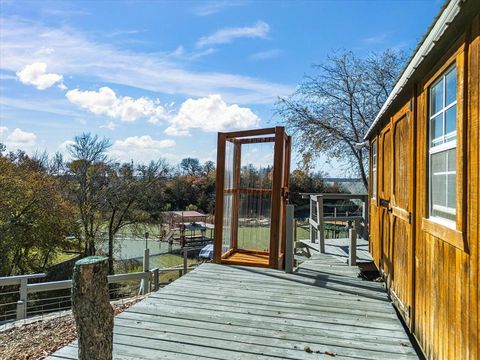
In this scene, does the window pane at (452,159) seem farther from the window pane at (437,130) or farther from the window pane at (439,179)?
the window pane at (437,130)

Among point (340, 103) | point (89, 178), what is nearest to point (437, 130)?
point (340, 103)

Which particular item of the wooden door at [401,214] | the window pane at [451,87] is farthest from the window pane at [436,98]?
the wooden door at [401,214]

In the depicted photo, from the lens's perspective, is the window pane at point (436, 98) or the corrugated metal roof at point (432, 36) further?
the window pane at point (436, 98)

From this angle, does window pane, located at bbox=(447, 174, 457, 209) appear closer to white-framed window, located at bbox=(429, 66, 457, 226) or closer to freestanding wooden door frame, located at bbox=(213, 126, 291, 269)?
white-framed window, located at bbox=(429, 66, 457, 226)

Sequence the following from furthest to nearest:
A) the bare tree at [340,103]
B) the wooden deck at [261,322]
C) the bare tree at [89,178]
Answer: the bare tree at [89,178]
the bare tree at [340,103]
the wooden deck at [261,322]

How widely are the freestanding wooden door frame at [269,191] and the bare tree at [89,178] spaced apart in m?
16.3

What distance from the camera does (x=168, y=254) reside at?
2581 cm

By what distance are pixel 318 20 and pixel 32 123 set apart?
29138 mm

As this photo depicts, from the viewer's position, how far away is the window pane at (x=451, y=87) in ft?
7.78

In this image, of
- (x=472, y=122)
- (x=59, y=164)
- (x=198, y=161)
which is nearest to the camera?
(x=472, y=122)

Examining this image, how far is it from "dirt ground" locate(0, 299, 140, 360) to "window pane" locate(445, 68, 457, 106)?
4.99 m

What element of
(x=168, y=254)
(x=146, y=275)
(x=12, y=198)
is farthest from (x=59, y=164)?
(x=146, y=275)

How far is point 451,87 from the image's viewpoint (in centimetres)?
245

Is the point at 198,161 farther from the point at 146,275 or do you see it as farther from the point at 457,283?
the point at 457,283
